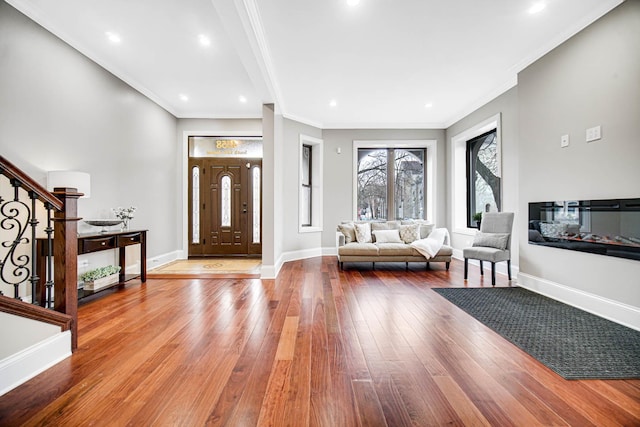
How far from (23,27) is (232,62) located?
2.03 m

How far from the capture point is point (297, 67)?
3.71 meters

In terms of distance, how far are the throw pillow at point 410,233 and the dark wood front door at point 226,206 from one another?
9.58 feet

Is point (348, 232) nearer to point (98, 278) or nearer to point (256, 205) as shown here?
point (256, 205)

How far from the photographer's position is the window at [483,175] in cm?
485

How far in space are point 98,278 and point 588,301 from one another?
5289mm

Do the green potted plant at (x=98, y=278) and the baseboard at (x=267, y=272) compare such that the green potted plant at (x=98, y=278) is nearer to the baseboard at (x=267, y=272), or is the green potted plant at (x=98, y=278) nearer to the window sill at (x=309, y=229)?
the baseboard at (x=267, y=272)

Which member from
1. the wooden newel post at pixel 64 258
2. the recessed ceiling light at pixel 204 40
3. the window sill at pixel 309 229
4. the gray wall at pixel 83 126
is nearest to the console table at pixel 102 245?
the gray wall at pixel 83 126

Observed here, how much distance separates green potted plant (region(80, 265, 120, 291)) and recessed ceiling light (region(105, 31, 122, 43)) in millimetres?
2756

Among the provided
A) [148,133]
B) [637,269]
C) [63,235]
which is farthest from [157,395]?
[148,133]

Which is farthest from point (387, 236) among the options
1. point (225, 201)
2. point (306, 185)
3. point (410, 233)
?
point (225, 201)

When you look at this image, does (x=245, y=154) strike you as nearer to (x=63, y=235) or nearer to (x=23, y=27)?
(x=23, y=27)

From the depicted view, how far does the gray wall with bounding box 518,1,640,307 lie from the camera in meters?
2.42

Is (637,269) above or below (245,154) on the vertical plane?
below

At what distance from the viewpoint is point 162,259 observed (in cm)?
524
